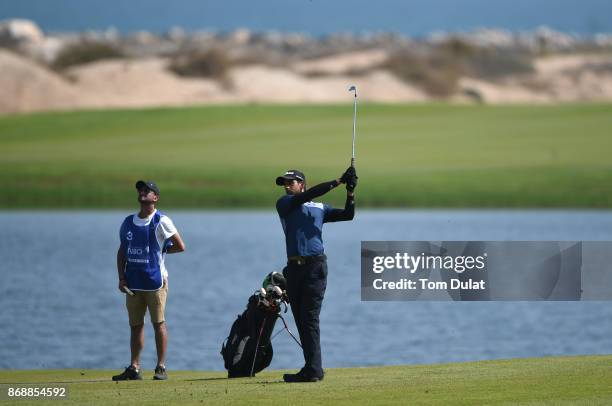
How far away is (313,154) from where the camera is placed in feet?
193

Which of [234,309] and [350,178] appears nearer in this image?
[350,178]

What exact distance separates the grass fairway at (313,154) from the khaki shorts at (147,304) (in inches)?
1399

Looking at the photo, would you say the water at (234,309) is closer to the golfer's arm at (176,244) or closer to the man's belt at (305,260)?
the golfer's arm at (176,244)

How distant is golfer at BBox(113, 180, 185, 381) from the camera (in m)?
13.4

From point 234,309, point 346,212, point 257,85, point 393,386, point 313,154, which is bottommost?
point 393,386

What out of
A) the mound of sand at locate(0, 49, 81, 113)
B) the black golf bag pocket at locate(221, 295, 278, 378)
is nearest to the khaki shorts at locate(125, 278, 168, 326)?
the black golf bag pocket at locate(221, 295, 278, 378)

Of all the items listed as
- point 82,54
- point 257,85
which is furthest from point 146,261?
point 82,54

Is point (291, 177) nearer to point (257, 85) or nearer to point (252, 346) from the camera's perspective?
point (252, 346)

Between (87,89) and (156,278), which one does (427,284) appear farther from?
(87,89)

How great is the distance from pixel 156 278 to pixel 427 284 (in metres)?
2.92

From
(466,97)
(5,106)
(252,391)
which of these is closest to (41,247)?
(252,391)

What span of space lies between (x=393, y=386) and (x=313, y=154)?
46.9 meters

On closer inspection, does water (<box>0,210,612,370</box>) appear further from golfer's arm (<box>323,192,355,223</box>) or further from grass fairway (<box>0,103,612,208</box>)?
grass fairway (<box>0,103,612,208</box>)

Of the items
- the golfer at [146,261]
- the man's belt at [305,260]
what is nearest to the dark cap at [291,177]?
the man's belt at [305,260]
